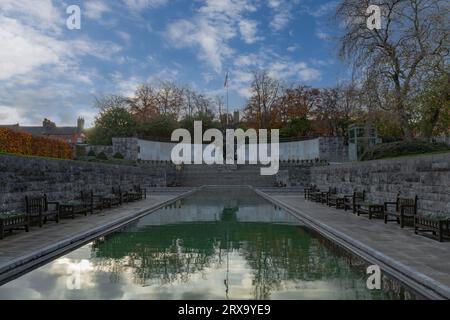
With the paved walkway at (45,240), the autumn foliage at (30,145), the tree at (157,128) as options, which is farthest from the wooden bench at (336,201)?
the tree at (157,128)

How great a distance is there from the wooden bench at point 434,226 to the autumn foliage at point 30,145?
541 inches

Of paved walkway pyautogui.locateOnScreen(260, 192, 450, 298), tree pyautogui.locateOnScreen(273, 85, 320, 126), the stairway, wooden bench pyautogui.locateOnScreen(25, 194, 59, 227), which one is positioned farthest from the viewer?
tree pyautogui.locateOnScreen(273, 85, 320, 126)

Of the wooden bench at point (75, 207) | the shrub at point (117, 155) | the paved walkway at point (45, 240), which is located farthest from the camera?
the shrub at point (117, 155)

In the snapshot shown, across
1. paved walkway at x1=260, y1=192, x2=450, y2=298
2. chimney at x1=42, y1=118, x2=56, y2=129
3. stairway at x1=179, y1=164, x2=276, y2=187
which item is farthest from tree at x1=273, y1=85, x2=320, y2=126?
chimney at x1=42, y1=118, x2=56, y2=129

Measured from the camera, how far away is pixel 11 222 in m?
9.97

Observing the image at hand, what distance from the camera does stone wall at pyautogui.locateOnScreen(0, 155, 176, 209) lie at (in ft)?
37.8

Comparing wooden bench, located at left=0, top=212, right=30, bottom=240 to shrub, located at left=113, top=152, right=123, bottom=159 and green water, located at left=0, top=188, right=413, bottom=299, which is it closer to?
green water, located at left=0, top=188, right=413, bottom=299

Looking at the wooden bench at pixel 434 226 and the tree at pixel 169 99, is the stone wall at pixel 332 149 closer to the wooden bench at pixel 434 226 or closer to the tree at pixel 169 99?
the tree at pixel 169 99

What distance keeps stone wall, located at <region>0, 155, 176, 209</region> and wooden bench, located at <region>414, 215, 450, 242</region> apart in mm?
11385

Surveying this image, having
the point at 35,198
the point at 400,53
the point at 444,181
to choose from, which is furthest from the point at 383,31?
the point at 35,198

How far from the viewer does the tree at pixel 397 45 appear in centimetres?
1916

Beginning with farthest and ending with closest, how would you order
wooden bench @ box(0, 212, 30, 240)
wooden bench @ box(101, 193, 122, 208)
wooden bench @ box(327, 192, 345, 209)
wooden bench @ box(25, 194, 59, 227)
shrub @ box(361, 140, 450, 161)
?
wooden bench @ box(101, 193, 122, 208) → wooden bench @ box(327, 192, 345, 209) → shrub @ box(361, 140, 450, 161) → wooden bench @ box(25, 194, 59, 227) → wooden bench @ box(0, 212, 30, 240)

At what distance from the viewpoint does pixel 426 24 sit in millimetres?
19625

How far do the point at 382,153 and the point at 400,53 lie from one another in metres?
5.89
